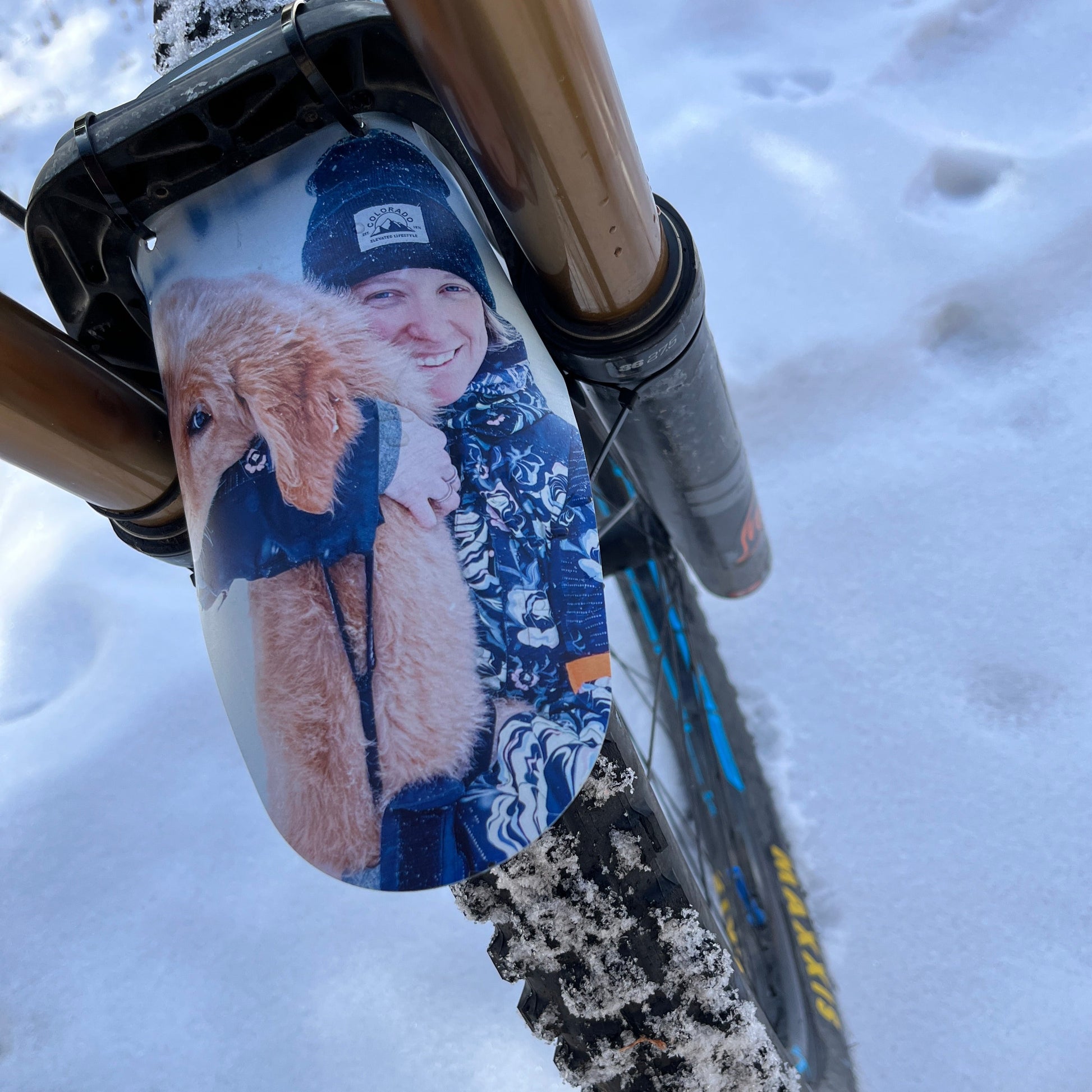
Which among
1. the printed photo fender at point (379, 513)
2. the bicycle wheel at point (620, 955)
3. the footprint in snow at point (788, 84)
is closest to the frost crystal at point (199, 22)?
the printed photo fender at point (379, 513)

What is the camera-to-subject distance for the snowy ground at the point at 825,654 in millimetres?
1076

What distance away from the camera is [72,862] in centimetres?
120

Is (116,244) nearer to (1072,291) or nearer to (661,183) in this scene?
(661,183)

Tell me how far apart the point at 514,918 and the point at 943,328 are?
4.03ft

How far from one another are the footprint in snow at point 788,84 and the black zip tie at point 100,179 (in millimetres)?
1437

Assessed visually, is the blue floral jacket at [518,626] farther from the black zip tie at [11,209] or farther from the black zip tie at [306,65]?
the black zip tie at [11,209]

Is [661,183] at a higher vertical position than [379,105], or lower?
lower

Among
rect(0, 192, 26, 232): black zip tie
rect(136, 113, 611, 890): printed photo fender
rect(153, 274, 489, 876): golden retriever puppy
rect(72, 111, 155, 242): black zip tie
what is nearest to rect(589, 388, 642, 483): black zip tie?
rect(136, 113, 611, 890): printed photo fender

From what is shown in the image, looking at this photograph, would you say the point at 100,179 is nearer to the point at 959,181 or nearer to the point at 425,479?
the point at 425,479

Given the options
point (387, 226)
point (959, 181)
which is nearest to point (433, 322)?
point (387, 226)

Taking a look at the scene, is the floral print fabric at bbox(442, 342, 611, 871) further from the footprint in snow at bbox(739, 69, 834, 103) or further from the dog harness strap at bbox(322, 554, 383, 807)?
the footprint in snow at bbox(739, 69, 834, 103)

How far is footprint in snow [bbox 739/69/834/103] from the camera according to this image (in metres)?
1.75

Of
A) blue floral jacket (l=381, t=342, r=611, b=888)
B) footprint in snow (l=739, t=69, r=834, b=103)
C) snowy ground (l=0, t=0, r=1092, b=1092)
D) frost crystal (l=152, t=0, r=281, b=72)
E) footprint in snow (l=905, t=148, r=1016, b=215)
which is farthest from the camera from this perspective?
footprint in snow (l=739, t=69, r=834, b=103)

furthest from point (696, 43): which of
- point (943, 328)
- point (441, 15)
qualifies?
point (441, 15)
